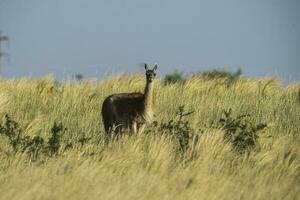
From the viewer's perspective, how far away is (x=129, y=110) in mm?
12680

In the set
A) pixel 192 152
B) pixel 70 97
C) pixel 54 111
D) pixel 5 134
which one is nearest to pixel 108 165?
pixel 192 152

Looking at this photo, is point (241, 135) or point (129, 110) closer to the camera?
point (241, 135)

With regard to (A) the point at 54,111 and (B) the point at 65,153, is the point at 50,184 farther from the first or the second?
(A) the point at 54,111

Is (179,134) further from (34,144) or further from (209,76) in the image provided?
(209,76)

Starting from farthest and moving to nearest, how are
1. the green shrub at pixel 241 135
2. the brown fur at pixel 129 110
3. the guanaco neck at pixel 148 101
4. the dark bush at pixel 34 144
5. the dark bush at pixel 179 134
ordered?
the guanaco neck at pixel 148 101 < the brown fur at pixel 129 110 < the green shrub at pixel 241 135 < the dark bush at pixel 179 134 < the dark bush at pixel 34 144

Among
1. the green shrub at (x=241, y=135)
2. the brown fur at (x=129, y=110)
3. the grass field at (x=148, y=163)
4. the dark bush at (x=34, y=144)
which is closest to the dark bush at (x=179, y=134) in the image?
the grass field at (x=148, y=163)

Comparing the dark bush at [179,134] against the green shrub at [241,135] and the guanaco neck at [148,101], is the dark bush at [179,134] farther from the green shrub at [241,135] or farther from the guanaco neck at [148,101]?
the guanaco neck at [148,101]

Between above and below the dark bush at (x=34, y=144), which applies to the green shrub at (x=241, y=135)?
below

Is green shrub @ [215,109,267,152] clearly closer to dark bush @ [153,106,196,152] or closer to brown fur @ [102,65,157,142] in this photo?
Result: dark bush @ [153,106,196,152]

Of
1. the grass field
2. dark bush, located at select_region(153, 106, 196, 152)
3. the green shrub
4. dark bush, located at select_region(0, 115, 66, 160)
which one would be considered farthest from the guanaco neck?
dark bush, located at select_region(0, 115, 66, 160)

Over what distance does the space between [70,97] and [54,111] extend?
51.6 inches

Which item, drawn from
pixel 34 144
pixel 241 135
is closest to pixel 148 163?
pixel 34 144

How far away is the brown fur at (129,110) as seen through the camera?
12.4 m

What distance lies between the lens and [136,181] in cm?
791
